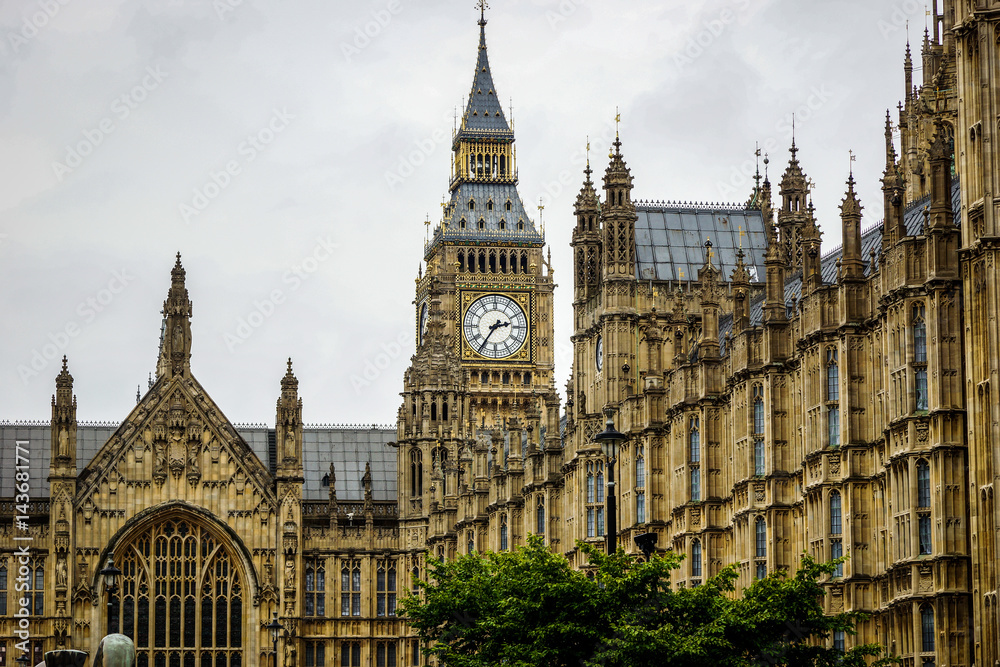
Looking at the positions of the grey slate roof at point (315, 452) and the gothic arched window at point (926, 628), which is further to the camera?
the grey slate roof at point (315, 452)

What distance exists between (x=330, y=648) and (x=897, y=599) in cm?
7458

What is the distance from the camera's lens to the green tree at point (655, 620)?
57.9 meters

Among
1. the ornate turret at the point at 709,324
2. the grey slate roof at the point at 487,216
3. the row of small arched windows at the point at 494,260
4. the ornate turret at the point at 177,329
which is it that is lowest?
the ornate turret at the point at 709,324

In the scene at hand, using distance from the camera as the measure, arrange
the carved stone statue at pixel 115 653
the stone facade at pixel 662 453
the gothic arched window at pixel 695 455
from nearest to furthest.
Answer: the carved stone statue at pixel 115 653 < the stone facade at pixel 662 453 < the gothic arched window at pixel 695 455

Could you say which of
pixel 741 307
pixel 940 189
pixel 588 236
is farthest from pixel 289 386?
pixel 940 189

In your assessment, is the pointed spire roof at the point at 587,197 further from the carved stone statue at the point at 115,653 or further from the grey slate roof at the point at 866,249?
the carved stone statue at the point at 115,653

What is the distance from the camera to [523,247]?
19350 cm

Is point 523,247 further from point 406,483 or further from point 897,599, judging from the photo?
point 897,599

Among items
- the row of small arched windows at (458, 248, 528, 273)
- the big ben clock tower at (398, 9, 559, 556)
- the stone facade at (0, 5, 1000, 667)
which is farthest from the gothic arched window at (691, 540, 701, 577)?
the row of small arched windows at (458, 248, 528, 273)

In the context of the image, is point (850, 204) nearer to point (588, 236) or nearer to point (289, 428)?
point (588, 236)

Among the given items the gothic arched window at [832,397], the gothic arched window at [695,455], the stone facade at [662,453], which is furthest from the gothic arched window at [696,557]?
the gothic arched window at [832,397]

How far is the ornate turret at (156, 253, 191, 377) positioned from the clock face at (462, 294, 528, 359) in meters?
59.8

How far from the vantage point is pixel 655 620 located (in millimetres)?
60094

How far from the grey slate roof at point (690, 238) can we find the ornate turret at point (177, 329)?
128ft
